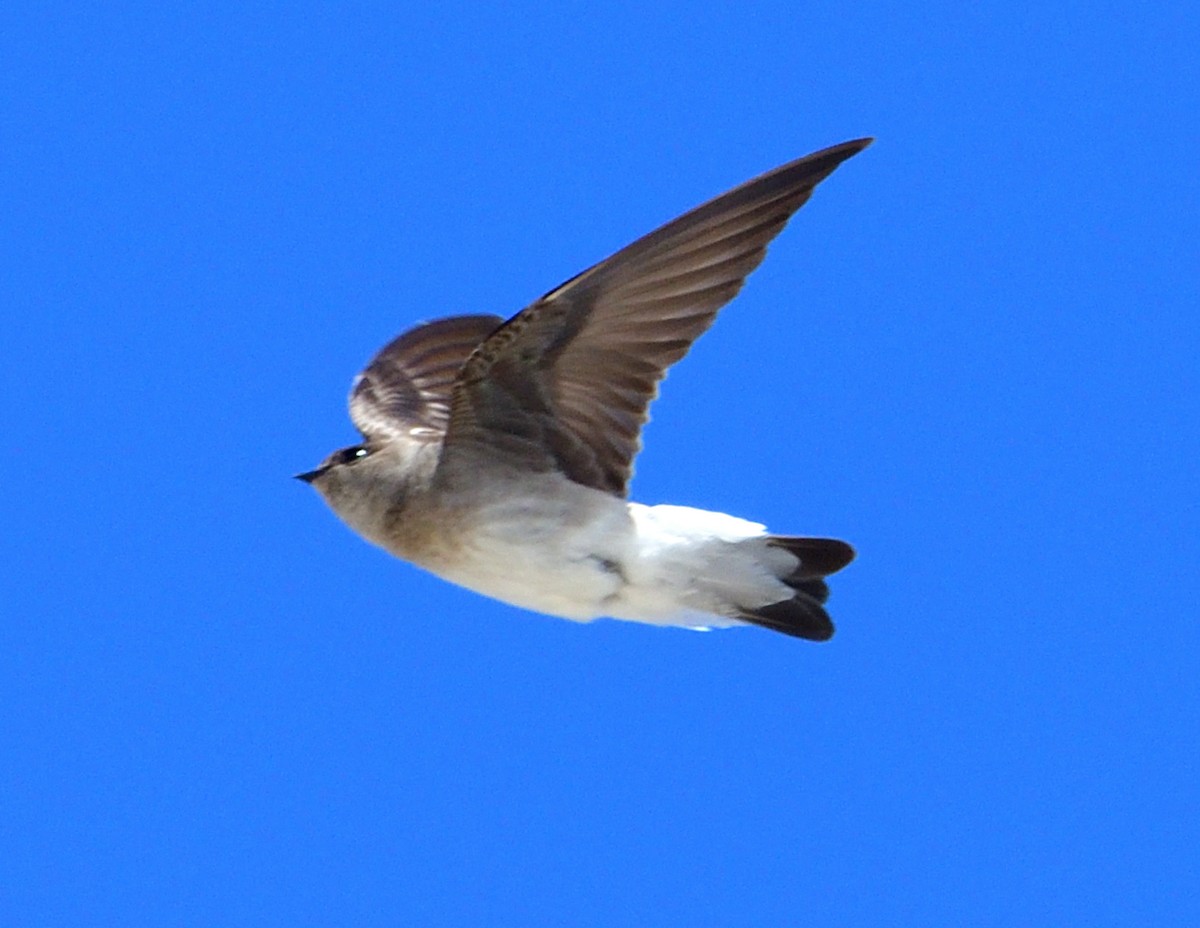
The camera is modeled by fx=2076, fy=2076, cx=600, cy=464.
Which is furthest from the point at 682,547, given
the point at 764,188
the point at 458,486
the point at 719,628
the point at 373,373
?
the point at 373,373

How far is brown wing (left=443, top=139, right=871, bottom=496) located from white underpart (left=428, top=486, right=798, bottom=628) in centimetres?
18

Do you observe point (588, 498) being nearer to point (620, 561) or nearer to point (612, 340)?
point (620, 561)

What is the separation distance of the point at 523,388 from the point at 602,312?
374mm

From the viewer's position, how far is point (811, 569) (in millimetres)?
6664

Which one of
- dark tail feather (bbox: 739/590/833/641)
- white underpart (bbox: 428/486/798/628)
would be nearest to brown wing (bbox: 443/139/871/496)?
white underpart (bbox: 428/486/798/628)

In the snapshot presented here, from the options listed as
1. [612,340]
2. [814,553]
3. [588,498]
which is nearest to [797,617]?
[814,553]

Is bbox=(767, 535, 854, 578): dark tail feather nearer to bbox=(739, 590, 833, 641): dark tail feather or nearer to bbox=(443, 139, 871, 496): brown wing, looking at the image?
bbox=(739, 590, 833, 641): dark tail feather

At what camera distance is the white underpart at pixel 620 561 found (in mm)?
6535

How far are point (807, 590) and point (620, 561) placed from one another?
624 mm

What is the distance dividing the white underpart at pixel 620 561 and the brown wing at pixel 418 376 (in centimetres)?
145

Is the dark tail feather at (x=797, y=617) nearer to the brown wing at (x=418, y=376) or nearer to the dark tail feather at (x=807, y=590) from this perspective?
the dark tail feather at (x=807, y=590)

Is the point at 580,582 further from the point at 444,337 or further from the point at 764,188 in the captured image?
the point at 444,337

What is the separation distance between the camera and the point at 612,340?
6496 millimetres

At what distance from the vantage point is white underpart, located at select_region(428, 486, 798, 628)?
6535 mm
